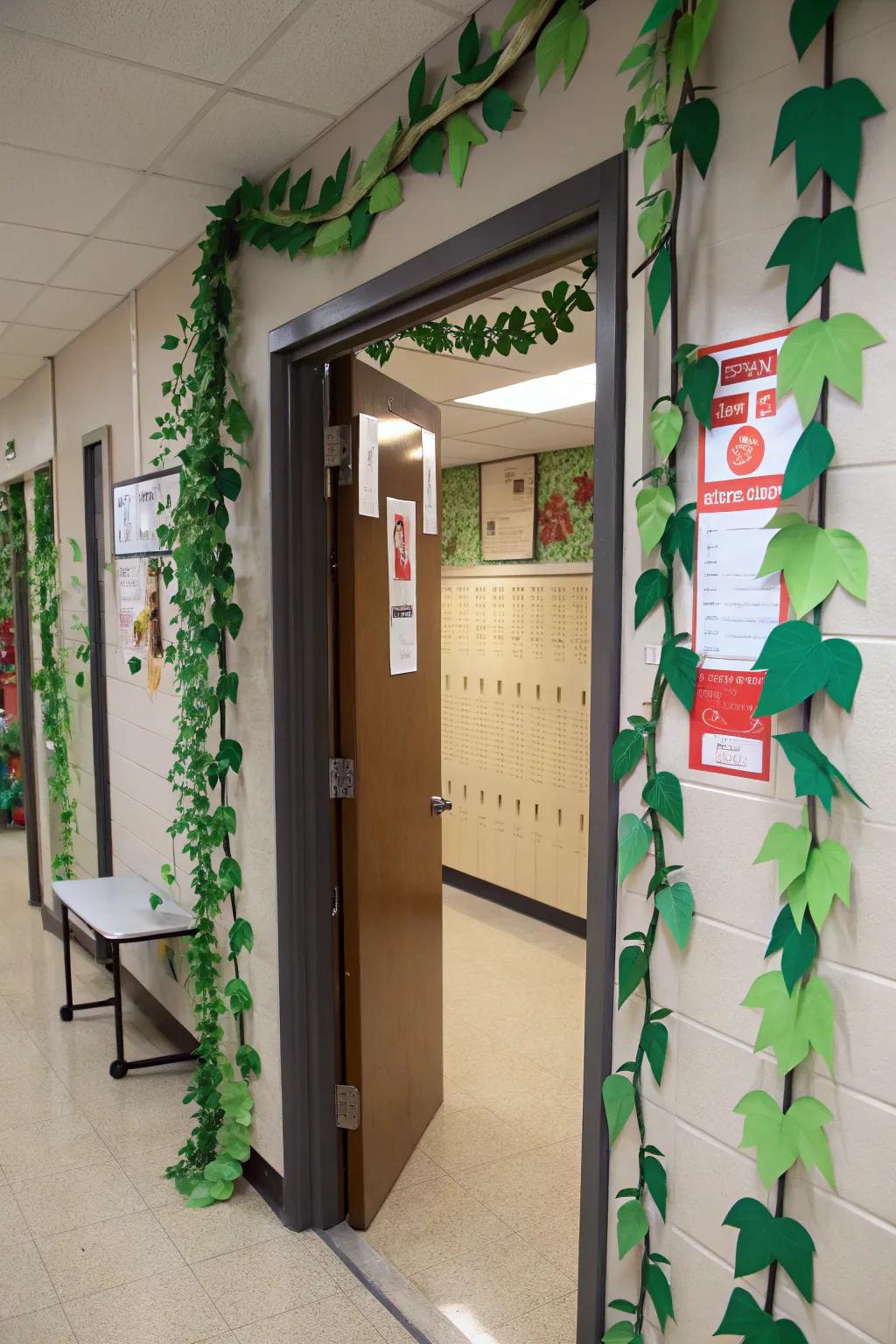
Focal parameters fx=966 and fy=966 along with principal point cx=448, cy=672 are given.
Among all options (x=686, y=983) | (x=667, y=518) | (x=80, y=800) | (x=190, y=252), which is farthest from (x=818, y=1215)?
(x=80, y=800)

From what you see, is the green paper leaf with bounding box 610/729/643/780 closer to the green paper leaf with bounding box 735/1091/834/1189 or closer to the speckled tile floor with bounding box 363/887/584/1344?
the green paper leaf with bounding box 735/1091/834/1189

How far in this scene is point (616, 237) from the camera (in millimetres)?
1432

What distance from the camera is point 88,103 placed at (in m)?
1.98

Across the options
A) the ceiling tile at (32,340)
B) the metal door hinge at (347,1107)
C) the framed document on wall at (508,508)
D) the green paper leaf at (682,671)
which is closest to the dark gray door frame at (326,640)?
the metal door hinge at (347,1107)

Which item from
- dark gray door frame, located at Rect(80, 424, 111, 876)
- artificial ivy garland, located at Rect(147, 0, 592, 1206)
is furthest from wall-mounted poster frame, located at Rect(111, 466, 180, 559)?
dark gray door frame, located at Rect(80, 424, 111, 876)

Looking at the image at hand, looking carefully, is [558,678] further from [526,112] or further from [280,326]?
[526,112]

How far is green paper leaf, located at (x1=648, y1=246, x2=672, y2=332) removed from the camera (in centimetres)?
132

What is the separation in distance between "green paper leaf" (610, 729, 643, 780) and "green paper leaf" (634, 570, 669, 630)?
0.54 ft

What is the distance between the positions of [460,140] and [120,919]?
8.22 feet

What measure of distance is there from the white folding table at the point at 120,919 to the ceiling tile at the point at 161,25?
226cm

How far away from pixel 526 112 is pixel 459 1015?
10.9 feet

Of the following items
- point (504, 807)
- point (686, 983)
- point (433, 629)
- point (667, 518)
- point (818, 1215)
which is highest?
point (667, 518)

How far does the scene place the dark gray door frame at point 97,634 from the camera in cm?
388

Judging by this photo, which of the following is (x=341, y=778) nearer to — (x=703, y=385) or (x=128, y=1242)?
(x=128, y=1242)
